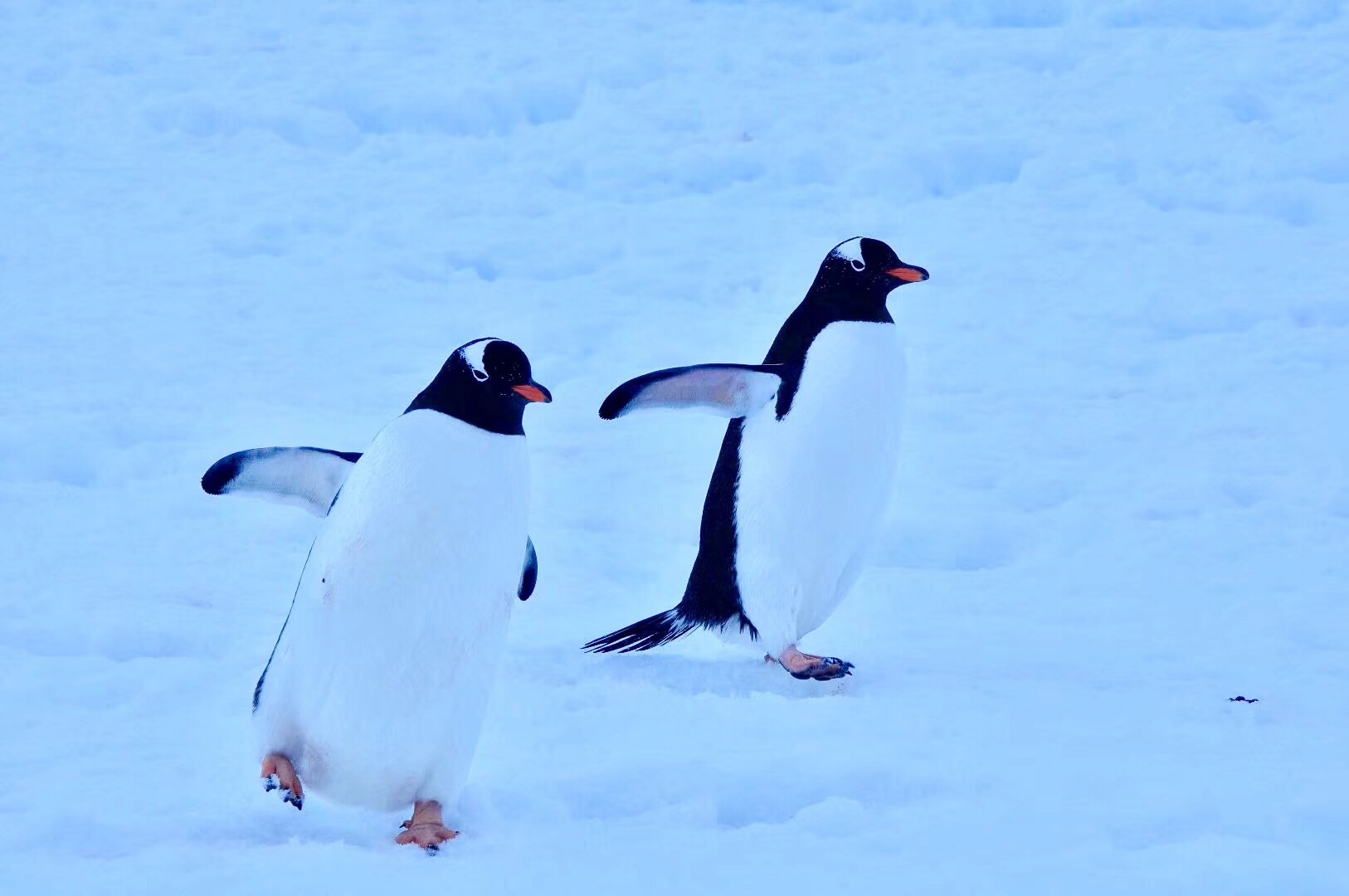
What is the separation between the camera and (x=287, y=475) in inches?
99.8

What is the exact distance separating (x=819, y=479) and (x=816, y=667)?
375 mm

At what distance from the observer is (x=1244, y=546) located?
145 inches

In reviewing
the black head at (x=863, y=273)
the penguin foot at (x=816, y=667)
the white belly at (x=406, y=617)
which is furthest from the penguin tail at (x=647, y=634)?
the white belly at (x=406, y=617)

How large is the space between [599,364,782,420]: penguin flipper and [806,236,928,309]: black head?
0.20 m

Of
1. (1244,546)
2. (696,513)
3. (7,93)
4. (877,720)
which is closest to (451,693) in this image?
(877,720)

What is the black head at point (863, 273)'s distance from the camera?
322cm

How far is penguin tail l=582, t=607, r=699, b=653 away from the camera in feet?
10.4

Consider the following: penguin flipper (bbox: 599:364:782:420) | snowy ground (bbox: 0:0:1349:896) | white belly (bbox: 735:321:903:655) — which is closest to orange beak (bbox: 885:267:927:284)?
white belly (bbox: 735:321:903:655)

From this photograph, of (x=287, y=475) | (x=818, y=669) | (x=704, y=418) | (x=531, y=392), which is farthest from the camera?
(x=704, y=418)

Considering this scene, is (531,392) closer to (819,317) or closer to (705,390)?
(705,390)

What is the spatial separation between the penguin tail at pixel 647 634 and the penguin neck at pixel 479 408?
906 millimetres

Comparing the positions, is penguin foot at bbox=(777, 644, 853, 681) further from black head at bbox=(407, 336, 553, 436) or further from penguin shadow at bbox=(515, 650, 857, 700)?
black head at bbox=(407, 336, 553, 436)

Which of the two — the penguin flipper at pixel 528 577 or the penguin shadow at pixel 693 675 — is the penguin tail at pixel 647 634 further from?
the penguin flipper at pixel 528 577

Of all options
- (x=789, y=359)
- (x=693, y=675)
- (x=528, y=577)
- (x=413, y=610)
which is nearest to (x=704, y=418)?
(x=789, y=359)
